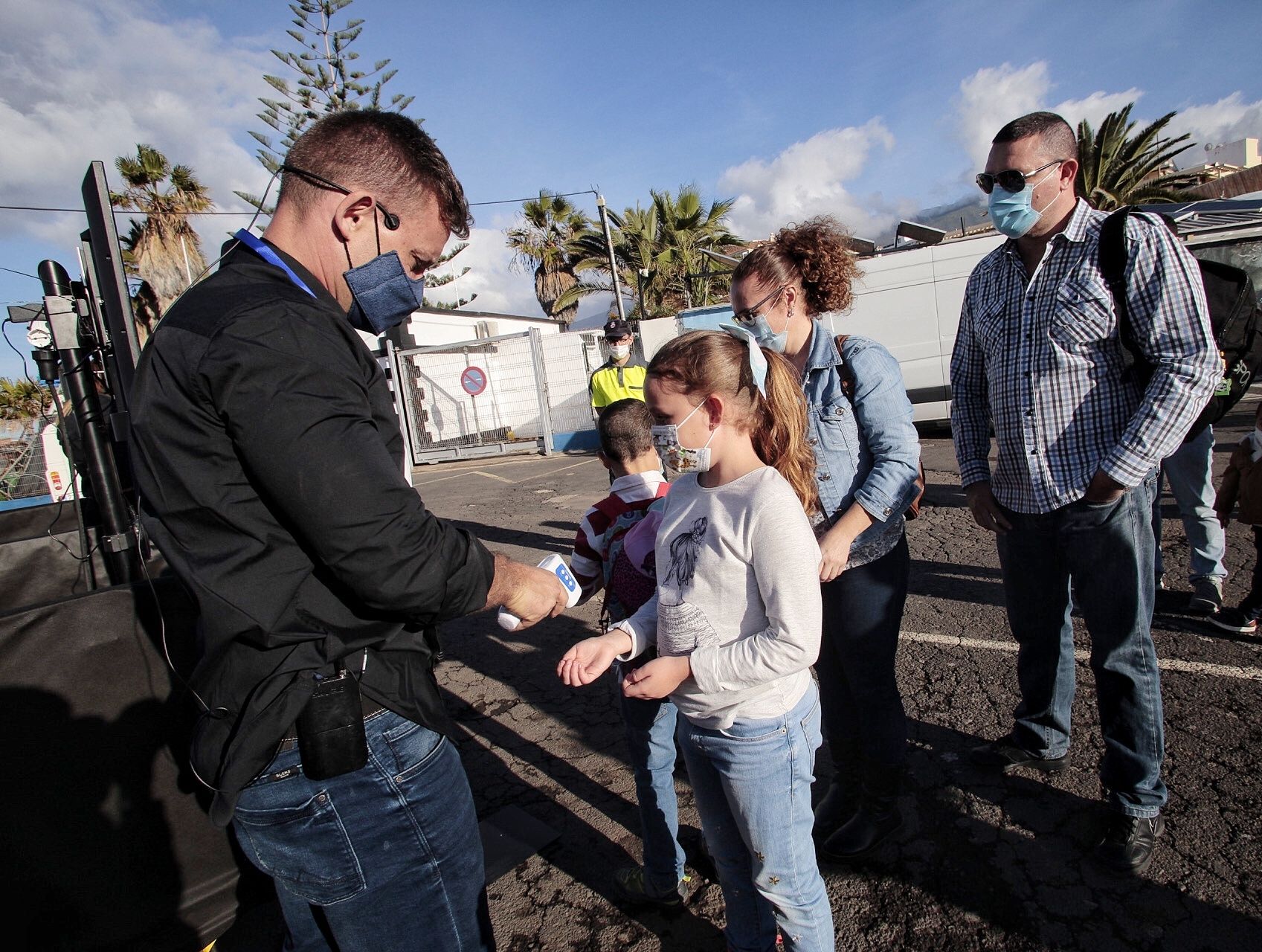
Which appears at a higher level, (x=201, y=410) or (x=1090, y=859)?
(x=201, y=410)

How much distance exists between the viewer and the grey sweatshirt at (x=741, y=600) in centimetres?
154

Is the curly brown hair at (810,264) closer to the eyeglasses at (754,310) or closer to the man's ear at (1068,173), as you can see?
the eyeglasses at (754,310)

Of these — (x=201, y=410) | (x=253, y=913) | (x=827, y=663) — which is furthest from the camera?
(x=253, y=913)

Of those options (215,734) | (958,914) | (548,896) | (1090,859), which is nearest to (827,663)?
(958,914)

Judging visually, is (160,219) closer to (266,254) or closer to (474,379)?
(474,379)

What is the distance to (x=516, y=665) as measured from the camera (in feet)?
14.5

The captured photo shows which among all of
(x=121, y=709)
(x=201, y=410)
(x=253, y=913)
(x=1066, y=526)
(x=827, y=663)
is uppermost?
(x=201, y=410)

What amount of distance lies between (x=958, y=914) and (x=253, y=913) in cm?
248

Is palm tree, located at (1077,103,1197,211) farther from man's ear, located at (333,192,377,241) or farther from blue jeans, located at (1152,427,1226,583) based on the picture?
man's ear, located at (333,192,377,241)

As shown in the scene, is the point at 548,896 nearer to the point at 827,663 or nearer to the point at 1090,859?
the point at 827,663

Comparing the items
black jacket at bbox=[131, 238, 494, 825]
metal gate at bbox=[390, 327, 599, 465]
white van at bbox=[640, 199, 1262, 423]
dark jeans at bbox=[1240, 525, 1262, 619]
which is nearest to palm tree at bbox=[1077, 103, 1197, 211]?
white van at bbox=[640, 199, 1262, 423]

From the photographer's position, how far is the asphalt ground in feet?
6.77

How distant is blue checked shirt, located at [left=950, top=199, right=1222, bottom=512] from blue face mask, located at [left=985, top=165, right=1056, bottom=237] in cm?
11

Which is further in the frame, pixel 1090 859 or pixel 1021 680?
pixel 1021 680
